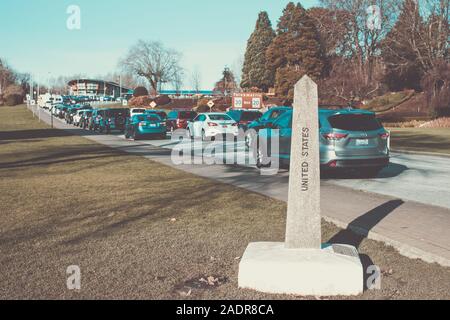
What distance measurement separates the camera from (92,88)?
163500mm

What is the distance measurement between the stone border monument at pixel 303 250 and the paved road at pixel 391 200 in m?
1.33

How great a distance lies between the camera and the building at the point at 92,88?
523ft

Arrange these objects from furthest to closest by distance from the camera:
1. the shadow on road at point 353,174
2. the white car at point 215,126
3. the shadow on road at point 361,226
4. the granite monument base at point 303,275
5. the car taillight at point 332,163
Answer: the white car at point 215,126 → the shadow on road at point 353,174 → the car taillight at point 332,163 → the shadow on road at point 361,226 → the granite monument base at point 303,275

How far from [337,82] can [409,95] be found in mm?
18123

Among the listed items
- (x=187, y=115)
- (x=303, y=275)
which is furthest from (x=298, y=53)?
(x=303, y=275)

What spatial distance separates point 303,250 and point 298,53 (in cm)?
6477

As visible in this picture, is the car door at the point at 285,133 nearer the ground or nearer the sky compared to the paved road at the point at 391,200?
nearer the sky

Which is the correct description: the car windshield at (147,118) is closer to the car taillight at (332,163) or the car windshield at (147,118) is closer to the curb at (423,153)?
the curb at (423,153)

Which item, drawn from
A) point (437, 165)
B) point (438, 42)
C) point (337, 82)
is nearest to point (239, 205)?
point (437, 165)

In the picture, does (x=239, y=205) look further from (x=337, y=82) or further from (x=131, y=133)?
(x=337, y=82)

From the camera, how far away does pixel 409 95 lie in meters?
61.8

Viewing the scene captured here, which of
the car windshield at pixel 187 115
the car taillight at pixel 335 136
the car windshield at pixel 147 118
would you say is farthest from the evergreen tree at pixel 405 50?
→ the car taillight at pixel 335 136

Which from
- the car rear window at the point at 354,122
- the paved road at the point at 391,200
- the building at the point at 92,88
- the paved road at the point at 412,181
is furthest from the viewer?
the building at the point at 92,88

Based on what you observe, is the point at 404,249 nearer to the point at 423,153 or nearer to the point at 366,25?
the point at 423,153
